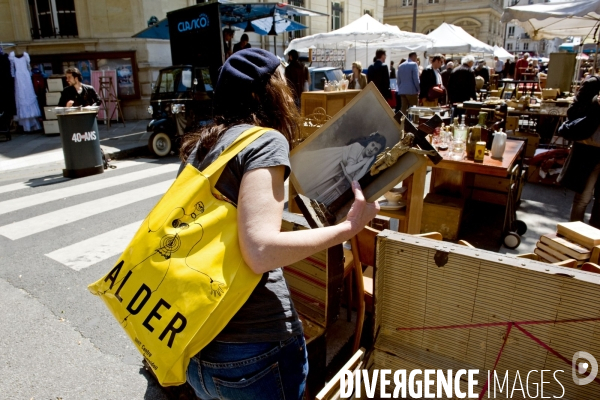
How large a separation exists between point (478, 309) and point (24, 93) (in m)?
14.8

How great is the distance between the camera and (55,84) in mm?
12320

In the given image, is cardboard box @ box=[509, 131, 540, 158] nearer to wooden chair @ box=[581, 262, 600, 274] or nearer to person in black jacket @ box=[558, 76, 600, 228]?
person in black jacket @ box=[558, 76, 600, 228]

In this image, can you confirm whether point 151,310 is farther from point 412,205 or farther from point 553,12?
point 553,12

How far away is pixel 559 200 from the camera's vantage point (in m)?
6.10

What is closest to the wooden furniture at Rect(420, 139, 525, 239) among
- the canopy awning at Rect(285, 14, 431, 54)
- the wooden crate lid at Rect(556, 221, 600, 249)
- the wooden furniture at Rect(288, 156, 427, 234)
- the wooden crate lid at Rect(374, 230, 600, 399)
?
the wooden furniture at Rect(288, 156, 427, 234)

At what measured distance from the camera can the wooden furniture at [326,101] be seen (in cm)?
539

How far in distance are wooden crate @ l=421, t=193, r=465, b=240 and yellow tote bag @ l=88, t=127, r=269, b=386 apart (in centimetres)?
376

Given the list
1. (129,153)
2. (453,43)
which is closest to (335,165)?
(129,153)

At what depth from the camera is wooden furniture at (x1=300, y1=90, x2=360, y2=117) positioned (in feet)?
17.7

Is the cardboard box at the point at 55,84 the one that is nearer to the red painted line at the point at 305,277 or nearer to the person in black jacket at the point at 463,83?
the person in black jacket at the point at 463,83

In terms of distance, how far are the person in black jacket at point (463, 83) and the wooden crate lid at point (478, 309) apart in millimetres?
9536

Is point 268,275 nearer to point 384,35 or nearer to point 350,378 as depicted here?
point 350,378

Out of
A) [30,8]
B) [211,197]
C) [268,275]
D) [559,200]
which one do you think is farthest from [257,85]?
[30,8]

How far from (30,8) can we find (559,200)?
16.9 meters
